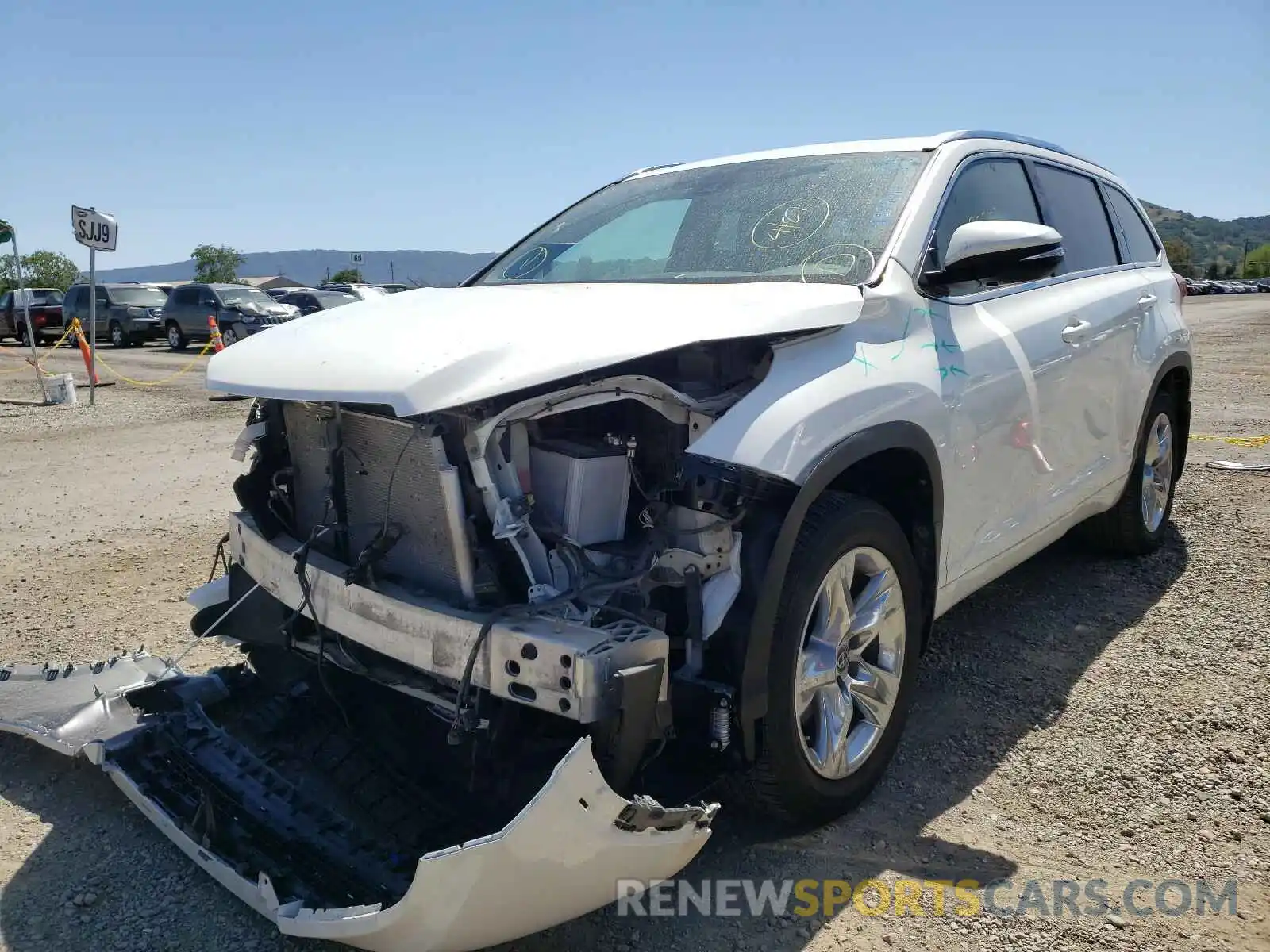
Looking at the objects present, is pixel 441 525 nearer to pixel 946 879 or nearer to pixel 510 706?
pixel 510 706

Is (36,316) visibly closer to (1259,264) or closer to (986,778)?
(986,778)

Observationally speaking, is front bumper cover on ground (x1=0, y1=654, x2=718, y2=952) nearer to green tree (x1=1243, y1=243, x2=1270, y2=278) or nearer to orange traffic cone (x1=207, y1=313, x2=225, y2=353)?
orange traffic cone (x1=207, y1=313, x2=225, y2=353)

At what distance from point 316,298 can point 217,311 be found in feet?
7.59

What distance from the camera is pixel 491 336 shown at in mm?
2404

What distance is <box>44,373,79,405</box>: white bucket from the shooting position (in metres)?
13.0

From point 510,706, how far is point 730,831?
88cm

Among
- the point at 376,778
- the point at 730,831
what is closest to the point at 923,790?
the point at 730,831

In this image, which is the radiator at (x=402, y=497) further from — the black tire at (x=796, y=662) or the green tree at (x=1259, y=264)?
the green tree at (x=1259, y=264)

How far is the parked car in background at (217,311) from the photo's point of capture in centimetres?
2292

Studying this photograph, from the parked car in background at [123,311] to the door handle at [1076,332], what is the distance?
1021 inches

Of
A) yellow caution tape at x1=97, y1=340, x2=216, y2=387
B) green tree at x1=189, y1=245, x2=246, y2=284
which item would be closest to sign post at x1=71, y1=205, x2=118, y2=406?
yellow caution tape at x1=97, y1=340, x2=216, y2=387

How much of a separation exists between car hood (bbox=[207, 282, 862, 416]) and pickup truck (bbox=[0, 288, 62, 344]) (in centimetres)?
2923

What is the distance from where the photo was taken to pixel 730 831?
287 cm

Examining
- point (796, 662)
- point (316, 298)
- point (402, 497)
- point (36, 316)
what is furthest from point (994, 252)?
point (36, 316)
